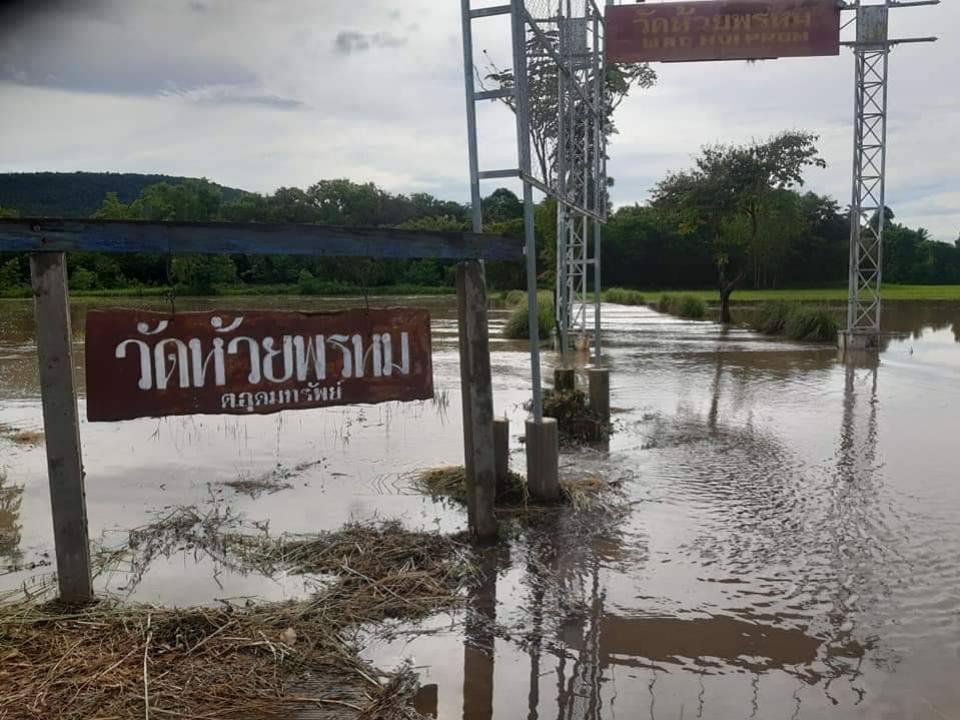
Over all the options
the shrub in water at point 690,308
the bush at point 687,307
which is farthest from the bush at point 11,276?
the shrub in water at point 690,308

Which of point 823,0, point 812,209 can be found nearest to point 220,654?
point 823,0

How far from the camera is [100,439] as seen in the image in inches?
357

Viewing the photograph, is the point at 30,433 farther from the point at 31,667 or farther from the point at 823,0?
the point at 823,0

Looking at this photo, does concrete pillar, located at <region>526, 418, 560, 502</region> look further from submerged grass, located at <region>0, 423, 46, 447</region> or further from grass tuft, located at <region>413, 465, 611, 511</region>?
submerged grass, located at <region>0, 423, 46, 447</region>

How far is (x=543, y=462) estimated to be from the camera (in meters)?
6.27

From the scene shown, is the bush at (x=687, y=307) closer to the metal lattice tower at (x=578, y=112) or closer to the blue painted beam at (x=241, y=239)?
the metal lattice tower at (x=578, y=112)

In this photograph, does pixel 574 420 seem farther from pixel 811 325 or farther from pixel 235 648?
pixel 811 325

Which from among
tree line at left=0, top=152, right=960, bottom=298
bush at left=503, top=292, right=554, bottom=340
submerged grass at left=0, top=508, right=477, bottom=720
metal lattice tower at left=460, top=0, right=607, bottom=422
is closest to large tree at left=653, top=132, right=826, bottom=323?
tree line at left=0, top=152, right=960, bottom=298

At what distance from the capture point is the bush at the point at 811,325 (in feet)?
67.9

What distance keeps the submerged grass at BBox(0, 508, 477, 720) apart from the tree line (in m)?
16.7

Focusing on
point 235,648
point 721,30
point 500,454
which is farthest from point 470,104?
point 721,30

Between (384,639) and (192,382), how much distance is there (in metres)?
1.78

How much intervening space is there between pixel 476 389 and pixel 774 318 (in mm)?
19959

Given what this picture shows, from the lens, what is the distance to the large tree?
28.5 metres
